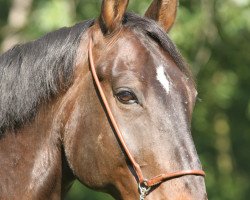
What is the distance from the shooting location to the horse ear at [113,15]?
3.89m

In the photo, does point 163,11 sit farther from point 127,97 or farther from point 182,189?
point 182,189

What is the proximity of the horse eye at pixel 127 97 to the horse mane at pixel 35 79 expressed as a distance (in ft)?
1.19

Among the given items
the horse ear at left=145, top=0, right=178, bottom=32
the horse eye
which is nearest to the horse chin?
the horse eye

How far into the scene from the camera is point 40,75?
12.8 feet

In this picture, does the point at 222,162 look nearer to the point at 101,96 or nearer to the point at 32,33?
the point at 32,33

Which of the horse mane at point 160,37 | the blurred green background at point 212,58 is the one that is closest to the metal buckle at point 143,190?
the horse mane at point 160,37

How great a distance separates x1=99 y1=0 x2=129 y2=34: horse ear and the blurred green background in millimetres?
4038

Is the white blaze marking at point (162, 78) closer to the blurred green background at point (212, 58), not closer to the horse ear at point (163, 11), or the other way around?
the horse ear at point (163, 11)

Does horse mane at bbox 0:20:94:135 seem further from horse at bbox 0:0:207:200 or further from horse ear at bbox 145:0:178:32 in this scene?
horse ear at bbox 145:0:178:32

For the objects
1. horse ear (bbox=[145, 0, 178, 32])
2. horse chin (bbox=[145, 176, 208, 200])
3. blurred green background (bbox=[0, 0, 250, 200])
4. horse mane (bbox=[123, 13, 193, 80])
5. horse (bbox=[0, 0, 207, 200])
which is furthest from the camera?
blurred green background (bbox=[0, 0, 250, 200])

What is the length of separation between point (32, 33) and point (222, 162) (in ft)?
16.6

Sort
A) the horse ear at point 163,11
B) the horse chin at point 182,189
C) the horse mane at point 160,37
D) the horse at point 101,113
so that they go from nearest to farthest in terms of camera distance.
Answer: the horse chin at point 182,189 → the horse at point 101,113 → the horse mane at point 160,37 → the horse ear at point 163,11

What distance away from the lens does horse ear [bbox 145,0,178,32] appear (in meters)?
4.29

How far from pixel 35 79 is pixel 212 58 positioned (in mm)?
6891
